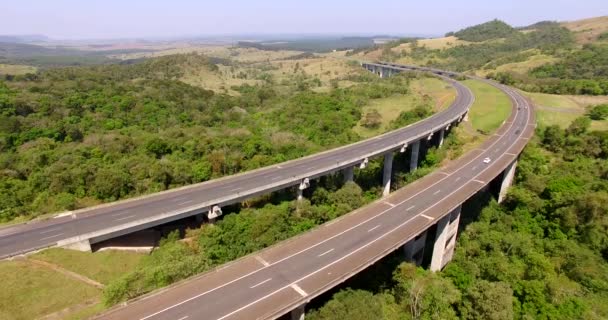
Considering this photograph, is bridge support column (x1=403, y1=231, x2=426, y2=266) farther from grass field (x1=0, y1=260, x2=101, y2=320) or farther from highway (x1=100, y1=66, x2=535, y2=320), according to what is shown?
grass field (x1=0, y1=260, x2=101, y2=320)

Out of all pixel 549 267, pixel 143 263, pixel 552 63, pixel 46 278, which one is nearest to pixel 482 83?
pixel 552 63

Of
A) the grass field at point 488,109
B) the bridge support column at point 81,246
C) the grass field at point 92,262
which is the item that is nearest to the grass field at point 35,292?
the grass field at point 92,262

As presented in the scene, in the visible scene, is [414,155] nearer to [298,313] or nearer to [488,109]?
[488,109]

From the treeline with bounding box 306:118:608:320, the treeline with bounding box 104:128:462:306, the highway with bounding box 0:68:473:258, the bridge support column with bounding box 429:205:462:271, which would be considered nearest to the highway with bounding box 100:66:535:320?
the bridge support column with bounding box 429:205:462:271

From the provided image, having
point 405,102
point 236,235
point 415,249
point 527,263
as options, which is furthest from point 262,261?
Answer: point 405,102

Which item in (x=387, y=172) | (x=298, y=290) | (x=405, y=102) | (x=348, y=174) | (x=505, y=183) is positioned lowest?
(x=505, y=183)
